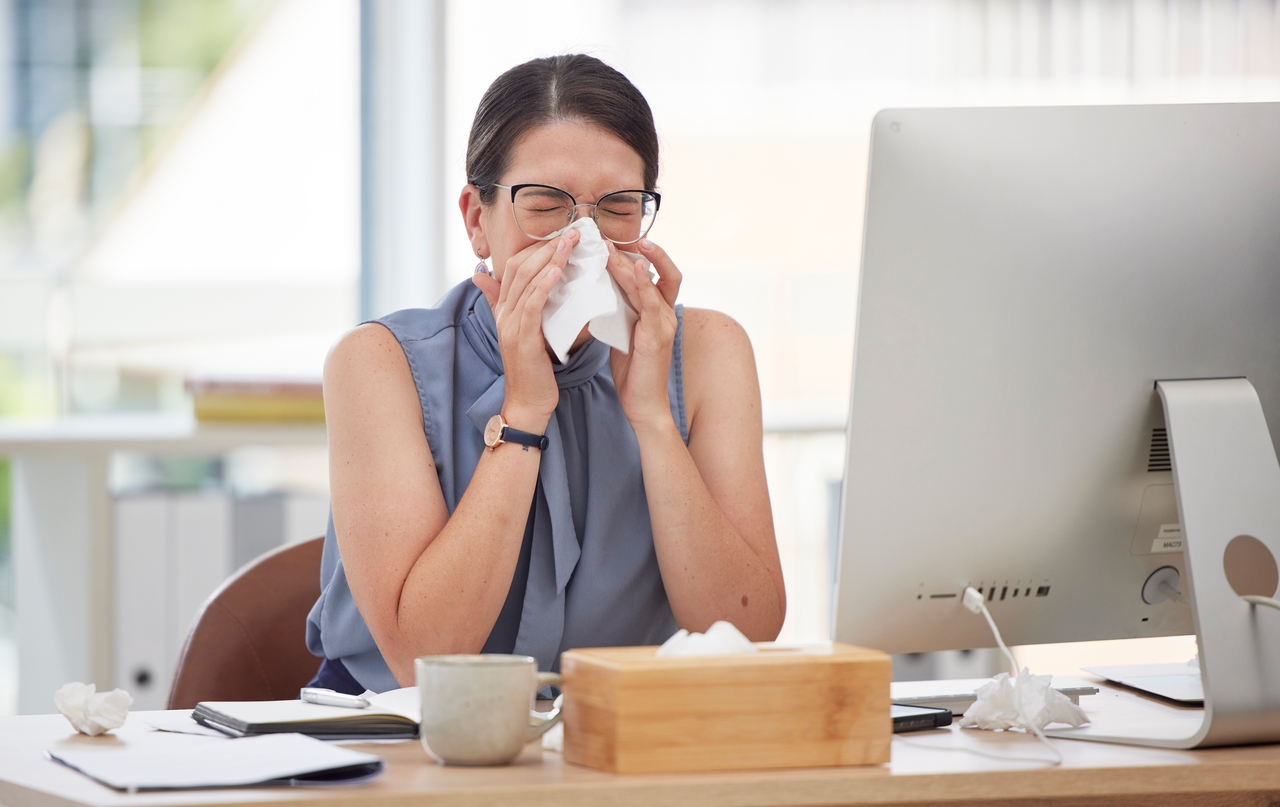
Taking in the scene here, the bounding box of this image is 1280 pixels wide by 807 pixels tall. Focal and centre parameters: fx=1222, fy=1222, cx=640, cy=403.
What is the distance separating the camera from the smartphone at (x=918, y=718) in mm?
926

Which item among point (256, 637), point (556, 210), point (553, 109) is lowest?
point (256, 637)

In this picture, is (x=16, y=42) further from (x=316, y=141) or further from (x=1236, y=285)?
(x=1236, y=285)

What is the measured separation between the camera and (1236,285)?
941mm

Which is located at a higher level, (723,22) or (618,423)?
(723,22)

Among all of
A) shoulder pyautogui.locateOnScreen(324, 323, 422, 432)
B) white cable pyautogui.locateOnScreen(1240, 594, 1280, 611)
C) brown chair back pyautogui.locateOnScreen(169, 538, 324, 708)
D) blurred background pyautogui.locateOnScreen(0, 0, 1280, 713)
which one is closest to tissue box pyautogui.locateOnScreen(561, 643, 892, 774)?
white cable pyautogui.locateOnScreen(1240, 594, 1280, 611)

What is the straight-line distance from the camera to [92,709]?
2.92 ft

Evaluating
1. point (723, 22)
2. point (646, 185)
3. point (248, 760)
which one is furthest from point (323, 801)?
point (723, 22)

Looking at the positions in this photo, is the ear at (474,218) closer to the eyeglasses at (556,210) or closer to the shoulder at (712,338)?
the eyeglasses at (556,210)

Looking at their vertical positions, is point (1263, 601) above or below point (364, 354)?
below

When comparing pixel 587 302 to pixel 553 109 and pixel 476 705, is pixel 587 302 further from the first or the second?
pixel 476 705

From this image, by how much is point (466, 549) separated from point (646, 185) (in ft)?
1.53

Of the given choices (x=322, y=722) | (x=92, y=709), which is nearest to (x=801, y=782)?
(x=322, y=722)

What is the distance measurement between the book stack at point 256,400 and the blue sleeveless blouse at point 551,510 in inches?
38.4

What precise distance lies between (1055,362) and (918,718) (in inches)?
11.4
